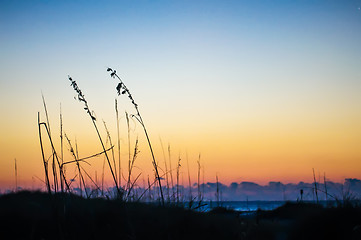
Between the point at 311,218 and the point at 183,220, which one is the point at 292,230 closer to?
the point at 311,218

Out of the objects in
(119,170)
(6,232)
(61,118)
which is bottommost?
(6,232)

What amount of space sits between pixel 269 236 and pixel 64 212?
203cm

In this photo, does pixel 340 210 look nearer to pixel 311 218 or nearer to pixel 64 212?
pixel 311 218

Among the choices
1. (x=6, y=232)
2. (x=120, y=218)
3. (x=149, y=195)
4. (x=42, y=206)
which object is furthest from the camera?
(x=149, y=195)

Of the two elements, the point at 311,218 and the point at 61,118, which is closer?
the point at 311,218

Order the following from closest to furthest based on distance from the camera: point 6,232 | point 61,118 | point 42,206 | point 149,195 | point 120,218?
point 6,232 → point 120,218 → point 42,206 → point 61,118 → point 149,195

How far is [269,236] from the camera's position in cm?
369

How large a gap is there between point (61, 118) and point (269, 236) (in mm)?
2604

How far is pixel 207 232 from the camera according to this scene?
144 inches

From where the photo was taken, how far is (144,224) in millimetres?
3617

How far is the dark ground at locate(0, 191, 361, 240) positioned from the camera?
340 cm

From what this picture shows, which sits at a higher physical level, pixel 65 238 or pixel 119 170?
pixel 119 170

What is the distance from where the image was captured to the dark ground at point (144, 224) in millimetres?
3402

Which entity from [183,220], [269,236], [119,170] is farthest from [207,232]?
[119,170]
